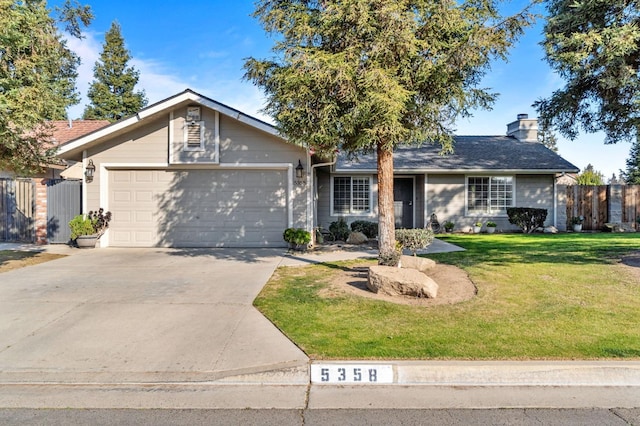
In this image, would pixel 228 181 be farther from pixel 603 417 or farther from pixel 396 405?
pixel 603 417

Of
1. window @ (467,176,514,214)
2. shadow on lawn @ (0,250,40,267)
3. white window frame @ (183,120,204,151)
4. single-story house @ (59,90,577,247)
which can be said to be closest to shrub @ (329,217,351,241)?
single-story house @ (59,90,577,247)

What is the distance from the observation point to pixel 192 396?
339 centimetres

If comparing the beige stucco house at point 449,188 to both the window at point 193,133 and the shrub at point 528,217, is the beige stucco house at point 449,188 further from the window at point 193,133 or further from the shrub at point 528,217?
the window at point 193,133

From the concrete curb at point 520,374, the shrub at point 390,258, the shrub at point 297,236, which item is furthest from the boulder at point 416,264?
the shrub at point 297,236

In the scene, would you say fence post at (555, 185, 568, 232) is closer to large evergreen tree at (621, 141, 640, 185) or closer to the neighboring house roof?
large evergreen tree at (621, 141, 640, 185)

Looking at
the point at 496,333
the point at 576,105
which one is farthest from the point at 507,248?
the point at 496,333

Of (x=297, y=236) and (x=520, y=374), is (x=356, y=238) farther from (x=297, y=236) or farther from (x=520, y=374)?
(x=520, y=374)

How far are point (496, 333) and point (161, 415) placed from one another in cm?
360

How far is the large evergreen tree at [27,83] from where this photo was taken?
6.57 m

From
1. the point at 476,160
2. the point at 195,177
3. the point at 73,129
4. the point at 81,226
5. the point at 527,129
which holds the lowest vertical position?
the point at 81,226

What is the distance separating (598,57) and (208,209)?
10.2 metres

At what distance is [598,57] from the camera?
7.41 metres

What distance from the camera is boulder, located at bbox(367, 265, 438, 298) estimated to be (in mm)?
5785

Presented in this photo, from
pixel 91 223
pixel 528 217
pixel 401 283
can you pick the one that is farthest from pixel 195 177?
pixel 528 217
